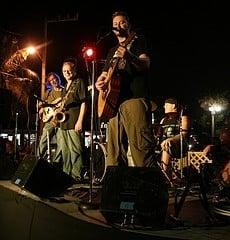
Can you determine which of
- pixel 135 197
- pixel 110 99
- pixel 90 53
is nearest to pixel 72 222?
pixel 135 197

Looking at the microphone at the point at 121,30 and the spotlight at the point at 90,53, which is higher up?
the microphone at the point at 121,30

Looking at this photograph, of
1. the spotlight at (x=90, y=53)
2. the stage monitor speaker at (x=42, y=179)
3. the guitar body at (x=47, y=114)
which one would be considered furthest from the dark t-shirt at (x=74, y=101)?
the spotlight at (x=90, y=53)

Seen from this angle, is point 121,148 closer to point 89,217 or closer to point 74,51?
point 89,217

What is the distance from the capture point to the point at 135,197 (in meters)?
3.03

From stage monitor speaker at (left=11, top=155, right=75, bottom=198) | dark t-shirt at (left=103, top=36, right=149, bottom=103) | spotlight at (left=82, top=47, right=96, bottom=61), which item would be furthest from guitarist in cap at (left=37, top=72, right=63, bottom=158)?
dark t-shirt at (left=103, top=36, right=149, bottom=103)

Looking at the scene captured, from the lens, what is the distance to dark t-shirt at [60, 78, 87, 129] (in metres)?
6.06

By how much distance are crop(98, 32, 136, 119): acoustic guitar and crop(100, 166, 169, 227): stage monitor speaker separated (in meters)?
1.09

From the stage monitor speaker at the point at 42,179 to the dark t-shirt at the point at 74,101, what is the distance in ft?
5.13

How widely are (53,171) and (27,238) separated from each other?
94 centimetres

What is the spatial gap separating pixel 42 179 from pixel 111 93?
1.17 meters

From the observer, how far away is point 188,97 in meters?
30.4

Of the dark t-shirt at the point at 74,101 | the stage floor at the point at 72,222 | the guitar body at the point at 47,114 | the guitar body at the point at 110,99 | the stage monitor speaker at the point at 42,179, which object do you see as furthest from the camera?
the guitar body at the point at 47,114

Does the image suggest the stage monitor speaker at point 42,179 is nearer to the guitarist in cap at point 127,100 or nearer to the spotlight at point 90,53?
the guitarist in cap at point 127,100

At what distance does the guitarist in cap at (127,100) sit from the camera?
13.1 feet
